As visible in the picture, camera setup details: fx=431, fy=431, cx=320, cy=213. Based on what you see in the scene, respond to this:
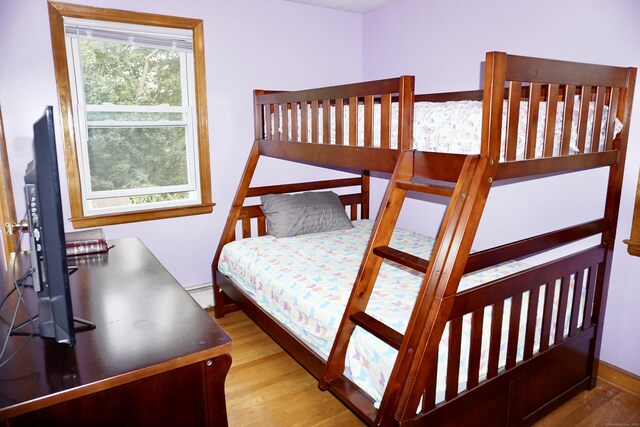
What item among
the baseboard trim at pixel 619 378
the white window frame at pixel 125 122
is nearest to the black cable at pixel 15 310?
the white window frame at pixel 125 122

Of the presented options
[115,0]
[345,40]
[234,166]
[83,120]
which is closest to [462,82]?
[345,40]

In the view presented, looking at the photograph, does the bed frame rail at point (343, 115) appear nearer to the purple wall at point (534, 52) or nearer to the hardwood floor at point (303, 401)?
the purple wall at point (534, 52)

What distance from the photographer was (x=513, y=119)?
143 cm

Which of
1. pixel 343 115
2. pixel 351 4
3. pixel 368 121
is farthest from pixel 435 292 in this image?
pixel 351 4

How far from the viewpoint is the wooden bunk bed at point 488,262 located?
1423 millimetres

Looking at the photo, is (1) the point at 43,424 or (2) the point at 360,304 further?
(2) the point at 360,304

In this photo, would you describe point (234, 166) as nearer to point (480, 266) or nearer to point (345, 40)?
point (345, 40)

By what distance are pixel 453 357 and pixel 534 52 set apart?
183 cm

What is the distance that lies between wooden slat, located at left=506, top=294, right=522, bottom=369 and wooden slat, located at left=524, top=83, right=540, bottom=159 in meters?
0.57

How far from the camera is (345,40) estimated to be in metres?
3.61

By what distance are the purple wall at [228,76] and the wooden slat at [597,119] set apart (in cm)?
219

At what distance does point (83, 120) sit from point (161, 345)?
2.08 meters

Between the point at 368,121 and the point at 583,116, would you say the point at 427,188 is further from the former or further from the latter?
the point at 583,116

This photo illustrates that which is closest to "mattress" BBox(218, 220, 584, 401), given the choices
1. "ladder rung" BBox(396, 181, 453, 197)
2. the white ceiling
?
"ladder rung" BBox(396, 181, 453, 197)
